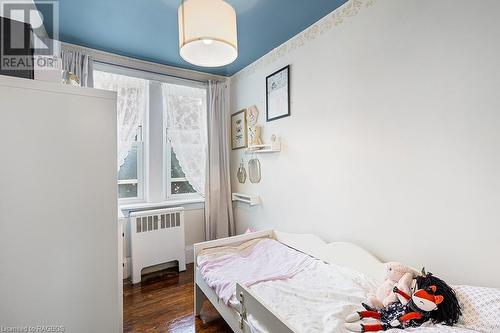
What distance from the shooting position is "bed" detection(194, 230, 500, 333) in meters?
1.21

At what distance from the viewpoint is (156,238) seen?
2.73 meters

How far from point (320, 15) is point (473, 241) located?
6.16 ft

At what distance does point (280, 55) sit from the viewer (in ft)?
8.11

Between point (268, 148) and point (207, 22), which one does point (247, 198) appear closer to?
point (268, 148)

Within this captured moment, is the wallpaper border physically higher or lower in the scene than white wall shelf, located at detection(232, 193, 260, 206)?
higher

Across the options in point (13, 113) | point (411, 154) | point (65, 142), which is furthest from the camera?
point (411, 154)

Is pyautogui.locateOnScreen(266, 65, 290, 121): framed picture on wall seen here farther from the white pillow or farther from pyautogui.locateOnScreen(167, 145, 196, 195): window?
the white pillow

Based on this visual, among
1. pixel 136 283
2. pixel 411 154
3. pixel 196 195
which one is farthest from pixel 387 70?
pixel 136 283

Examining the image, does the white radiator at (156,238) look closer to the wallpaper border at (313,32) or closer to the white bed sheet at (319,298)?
the white bed sheet at (319,298)

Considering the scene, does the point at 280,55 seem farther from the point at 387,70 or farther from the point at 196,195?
the point at 196,195

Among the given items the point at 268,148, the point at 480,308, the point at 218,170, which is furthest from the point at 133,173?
the point at 480,308

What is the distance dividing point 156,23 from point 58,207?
1686 mm

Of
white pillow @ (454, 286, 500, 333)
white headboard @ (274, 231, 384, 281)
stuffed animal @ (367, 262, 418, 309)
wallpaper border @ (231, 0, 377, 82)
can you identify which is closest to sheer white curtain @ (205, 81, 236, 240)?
wallpaper border @ (231, 0, 377, 82)

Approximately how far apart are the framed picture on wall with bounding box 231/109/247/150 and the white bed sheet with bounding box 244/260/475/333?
1.72 metres
